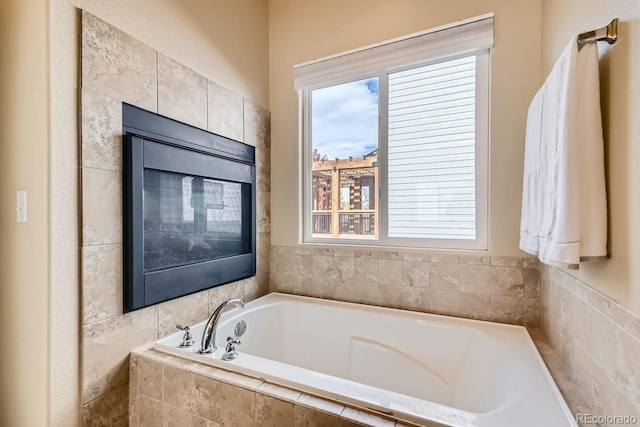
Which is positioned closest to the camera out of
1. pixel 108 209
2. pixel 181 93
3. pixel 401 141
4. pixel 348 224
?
pixel 108 209

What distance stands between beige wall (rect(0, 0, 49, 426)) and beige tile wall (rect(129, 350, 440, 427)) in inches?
13.8

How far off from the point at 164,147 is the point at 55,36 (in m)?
0.56

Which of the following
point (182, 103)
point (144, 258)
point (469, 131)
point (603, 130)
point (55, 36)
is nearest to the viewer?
point (603, 130)

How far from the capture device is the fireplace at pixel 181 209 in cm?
139

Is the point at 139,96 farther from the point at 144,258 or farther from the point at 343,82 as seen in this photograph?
the point at 343,82

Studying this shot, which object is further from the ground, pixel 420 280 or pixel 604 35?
pixel 604 35

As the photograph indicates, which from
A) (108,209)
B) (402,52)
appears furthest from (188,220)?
(402,52)

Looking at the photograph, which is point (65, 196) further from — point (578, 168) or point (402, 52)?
point (402, 52)

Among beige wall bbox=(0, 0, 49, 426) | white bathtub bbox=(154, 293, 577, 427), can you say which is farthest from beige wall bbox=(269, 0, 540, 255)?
beige wall bbox=(0, 0, 49, 426)

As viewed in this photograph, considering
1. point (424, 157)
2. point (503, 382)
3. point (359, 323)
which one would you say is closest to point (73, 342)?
point (359, 323)

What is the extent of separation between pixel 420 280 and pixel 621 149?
47.7 inches

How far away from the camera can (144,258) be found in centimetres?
144

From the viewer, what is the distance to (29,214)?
1193 millimetres

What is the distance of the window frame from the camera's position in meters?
1.80
